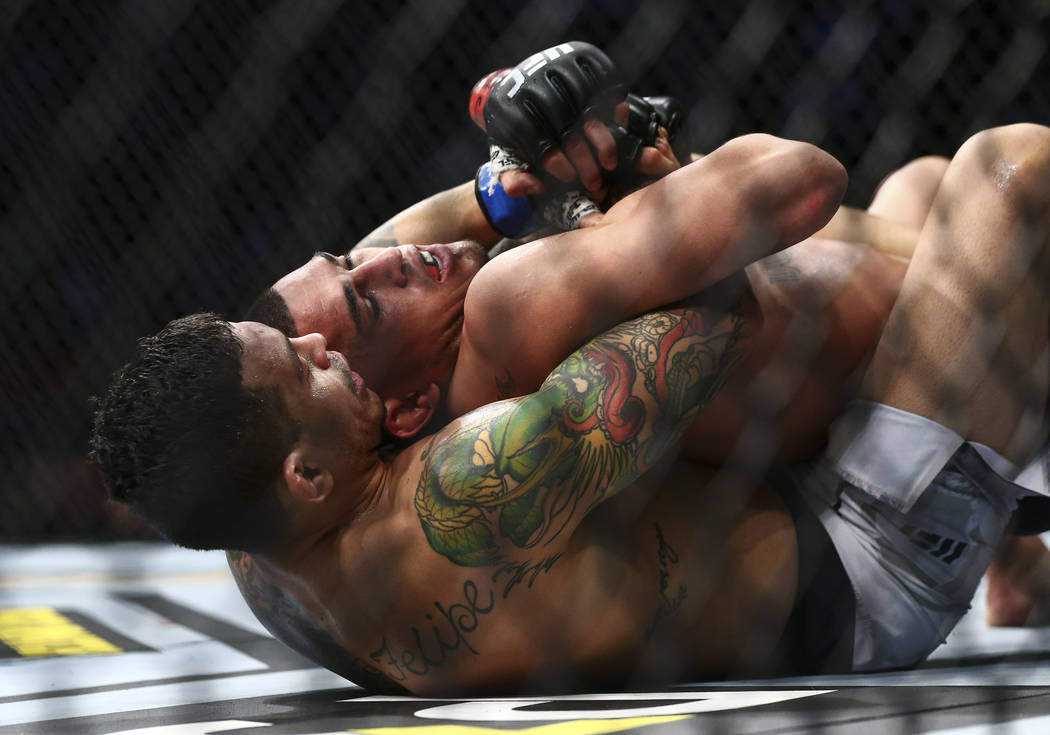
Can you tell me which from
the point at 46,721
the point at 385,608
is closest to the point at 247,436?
the point at 385,608

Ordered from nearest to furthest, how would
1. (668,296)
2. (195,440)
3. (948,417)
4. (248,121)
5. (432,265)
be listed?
(195,440) < (668,296) < (948,417) < (432,265) < (248,121)

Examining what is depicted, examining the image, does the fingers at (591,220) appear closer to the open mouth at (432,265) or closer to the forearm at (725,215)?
the forearm at (725,215)

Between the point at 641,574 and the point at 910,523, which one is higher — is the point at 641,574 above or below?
above

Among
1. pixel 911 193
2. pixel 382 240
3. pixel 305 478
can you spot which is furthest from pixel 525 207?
pixel 911 193

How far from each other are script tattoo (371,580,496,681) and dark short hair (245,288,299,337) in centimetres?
39

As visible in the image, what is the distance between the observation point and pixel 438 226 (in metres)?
1.56

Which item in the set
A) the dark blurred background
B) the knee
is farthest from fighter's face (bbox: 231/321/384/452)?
the dark blurred background

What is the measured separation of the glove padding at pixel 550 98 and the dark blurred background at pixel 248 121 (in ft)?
3.30

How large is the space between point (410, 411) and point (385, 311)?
133mm

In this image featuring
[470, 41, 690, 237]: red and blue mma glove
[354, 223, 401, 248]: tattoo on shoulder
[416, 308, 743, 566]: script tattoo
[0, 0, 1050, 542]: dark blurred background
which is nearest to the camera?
[416, 308, 743, 566]: script tattoo

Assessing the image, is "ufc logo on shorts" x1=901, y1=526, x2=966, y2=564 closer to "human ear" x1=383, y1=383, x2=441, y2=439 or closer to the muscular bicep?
the muscular bicep

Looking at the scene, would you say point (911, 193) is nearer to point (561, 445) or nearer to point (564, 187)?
point (564, 187)

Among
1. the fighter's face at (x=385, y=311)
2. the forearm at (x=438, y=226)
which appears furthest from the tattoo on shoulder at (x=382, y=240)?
the fighter's face at (x=385, y=311)

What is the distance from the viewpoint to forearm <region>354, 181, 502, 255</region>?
60.6 inches
